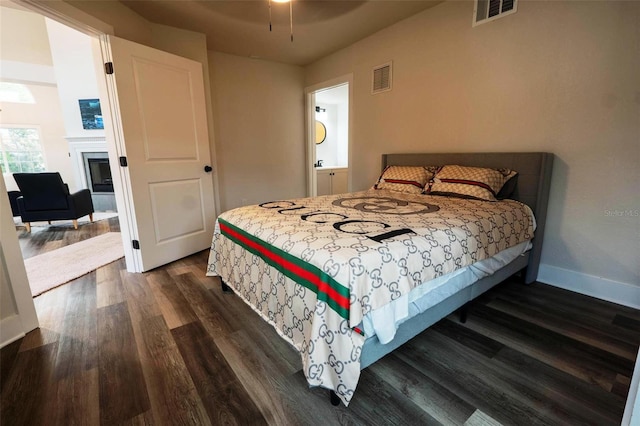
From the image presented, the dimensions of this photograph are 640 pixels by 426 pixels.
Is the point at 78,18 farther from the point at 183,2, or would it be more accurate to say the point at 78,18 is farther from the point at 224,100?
the point at 224,100

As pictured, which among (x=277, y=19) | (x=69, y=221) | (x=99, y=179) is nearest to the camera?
(x=277, y=19)

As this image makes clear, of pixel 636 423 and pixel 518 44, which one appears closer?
pixel 636 423

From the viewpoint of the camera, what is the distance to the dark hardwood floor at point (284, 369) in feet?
3.93

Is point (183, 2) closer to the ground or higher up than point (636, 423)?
higher up

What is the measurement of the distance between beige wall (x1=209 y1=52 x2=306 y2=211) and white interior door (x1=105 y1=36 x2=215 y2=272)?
28.3 inches

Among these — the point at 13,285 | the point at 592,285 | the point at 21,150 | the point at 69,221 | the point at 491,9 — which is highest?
the point at 491,9

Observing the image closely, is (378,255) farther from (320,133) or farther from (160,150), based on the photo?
(320,133)

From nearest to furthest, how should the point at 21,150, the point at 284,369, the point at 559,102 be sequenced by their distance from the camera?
the point at 284,369
the point at 559,102
the point at 21,150

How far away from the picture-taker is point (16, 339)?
1.73 meters

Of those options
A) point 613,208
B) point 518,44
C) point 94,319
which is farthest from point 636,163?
point 94,319

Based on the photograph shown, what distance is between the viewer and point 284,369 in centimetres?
146

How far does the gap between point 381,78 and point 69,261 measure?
401 cm

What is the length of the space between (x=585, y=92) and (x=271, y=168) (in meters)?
3.60

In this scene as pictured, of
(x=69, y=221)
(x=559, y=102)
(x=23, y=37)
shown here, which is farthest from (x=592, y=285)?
(x=23, y=37)
